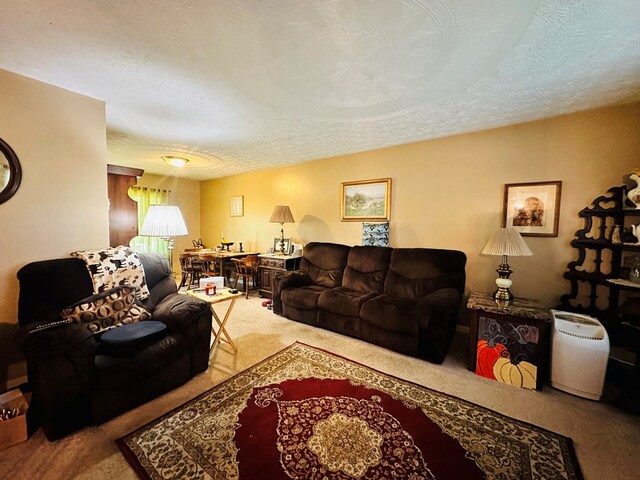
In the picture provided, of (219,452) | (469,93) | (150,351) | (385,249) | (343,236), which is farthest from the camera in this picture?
(343,236)

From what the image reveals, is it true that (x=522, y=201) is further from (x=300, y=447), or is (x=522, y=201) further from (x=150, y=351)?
(x=150, y=351)

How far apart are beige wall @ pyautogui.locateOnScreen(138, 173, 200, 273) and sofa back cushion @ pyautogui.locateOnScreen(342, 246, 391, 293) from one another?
4736 mm

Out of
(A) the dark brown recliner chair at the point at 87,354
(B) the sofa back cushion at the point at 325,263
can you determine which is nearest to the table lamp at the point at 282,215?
(B) the sofa back cushion at the point at 325,263

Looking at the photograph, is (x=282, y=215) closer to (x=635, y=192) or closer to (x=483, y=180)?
(x=483, y=180)

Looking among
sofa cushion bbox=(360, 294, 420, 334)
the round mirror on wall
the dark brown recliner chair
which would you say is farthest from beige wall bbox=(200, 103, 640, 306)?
the round mirror on wall

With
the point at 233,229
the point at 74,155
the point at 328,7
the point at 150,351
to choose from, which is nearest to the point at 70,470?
the point at 150,351

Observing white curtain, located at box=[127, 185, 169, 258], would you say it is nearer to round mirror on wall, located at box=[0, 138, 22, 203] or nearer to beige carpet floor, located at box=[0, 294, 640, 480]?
round mirror on wall, located at box=[0, 138, 22, 203]

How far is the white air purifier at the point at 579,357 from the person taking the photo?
6.61ft

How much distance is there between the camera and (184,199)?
6.70m

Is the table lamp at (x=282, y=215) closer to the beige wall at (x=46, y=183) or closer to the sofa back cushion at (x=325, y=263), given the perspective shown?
the sofa back cushion at (x=325, y=263)

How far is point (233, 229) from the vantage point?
248 inches

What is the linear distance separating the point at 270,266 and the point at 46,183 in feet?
9.96

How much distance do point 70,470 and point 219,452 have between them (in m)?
0.76

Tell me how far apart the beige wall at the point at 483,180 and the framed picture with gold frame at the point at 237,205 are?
67.1 inches
